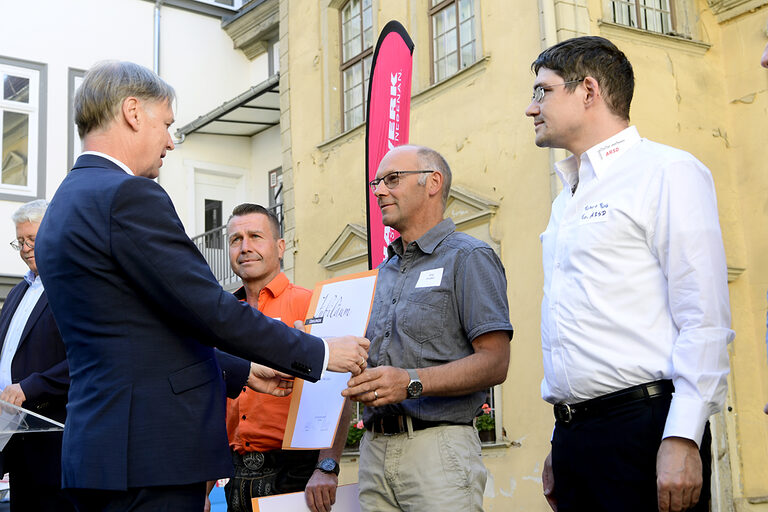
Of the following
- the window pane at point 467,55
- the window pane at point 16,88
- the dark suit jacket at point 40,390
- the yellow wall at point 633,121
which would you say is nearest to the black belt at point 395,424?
the dark suit jacket at point 40,390

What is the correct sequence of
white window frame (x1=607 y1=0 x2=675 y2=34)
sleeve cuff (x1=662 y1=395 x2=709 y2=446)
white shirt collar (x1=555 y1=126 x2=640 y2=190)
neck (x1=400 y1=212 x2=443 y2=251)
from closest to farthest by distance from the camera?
1. sleeve cuff (x1=662 y1=395 x2=709 y2=446)
2. white shirt collar (x1=555 y1=126 x2=640 y2=190)
3. neck (x1=400 y1=212 x2=443 y2=251)
4. white window frame (x1=607 y1=0 x2=675 y2=34)

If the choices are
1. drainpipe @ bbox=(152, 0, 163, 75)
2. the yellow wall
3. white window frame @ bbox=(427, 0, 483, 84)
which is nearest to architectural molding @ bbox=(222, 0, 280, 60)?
drainpipe @ bbox=(152, 0, 163, 75)

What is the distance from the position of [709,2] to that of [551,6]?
216 cm

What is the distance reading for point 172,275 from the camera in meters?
2.78

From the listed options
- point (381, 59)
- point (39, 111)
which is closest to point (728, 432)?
point (381, 59)

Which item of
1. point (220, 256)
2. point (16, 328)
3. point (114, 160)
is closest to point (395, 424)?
point (114, 160)

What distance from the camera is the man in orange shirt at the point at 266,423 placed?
3.94 metres

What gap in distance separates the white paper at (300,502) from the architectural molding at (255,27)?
1478cm

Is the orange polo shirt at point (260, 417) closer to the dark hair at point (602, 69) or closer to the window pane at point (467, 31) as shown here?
the dark hair at point (602, 69)

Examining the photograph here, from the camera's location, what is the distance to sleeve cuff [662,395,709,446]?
2627 mm

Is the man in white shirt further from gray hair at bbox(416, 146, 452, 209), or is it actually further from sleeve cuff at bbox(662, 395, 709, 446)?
gray hair at bbox(416, 146, 452, 209)

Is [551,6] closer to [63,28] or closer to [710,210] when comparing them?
[710,210]

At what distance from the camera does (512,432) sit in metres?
10.2

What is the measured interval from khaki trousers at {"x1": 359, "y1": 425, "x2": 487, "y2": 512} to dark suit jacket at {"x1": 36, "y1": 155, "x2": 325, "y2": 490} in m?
0.74
